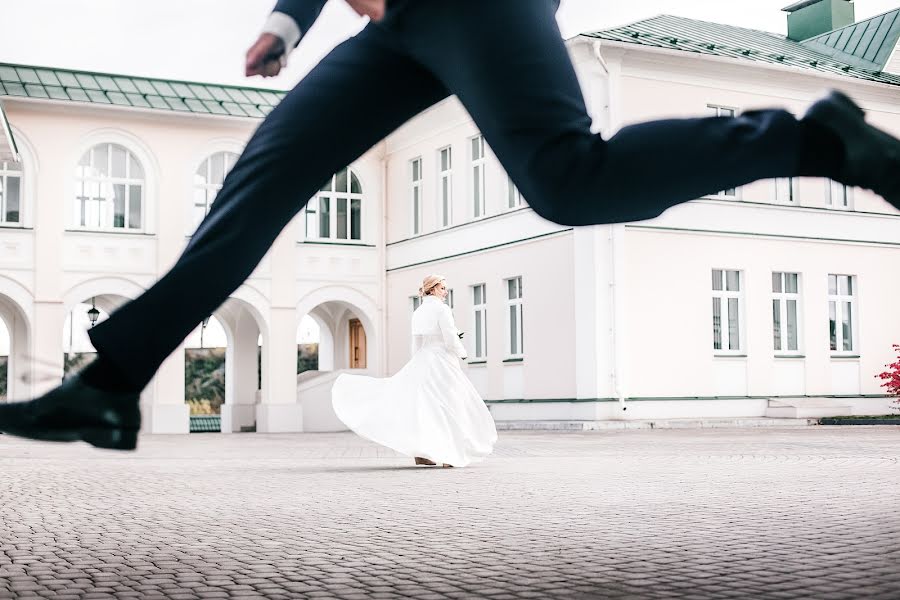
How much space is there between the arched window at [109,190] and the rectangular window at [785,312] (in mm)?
15641

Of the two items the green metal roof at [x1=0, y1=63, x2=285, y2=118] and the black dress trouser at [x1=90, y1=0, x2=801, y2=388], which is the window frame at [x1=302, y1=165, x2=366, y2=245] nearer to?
the green metal roof at [x1=0, y1=63, x2=285, y2=118]

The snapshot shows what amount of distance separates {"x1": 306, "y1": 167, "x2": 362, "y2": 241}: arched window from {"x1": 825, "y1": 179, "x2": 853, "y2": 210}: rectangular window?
489 inches

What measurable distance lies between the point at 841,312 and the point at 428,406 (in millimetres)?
20463

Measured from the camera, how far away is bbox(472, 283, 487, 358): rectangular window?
30.0 meters

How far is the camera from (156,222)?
3089 cm

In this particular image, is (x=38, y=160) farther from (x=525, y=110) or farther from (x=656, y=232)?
(x=525, y=110)

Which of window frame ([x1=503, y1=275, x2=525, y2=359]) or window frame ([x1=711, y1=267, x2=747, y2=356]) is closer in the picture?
window frame ([x1=711, y1=267, x2=747, y2=356])

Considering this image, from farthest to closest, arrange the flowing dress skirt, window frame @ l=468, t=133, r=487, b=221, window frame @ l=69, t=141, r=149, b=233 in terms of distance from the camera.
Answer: window frame @ l=69, t=141, r=149, b=233 → window frame @ l=468, t=133, r=487, b=221 → the flowing dress skirt

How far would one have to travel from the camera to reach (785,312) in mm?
28359

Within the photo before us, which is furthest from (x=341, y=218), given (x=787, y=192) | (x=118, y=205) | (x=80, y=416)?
(x=80, y=416)

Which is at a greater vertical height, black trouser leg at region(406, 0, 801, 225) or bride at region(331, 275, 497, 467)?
black trouser leg at region(406, 0, 801, 225)

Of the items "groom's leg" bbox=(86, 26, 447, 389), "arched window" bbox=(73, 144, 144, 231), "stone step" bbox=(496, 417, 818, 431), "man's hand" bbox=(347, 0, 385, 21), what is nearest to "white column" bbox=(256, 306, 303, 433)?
"arched window" bbox=(73, 144, 144, 231)

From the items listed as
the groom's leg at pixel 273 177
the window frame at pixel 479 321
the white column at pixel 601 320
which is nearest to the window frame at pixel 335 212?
the window frame at pixel 479 321

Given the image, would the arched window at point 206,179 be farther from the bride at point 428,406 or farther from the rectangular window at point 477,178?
the bride at point 428,406
